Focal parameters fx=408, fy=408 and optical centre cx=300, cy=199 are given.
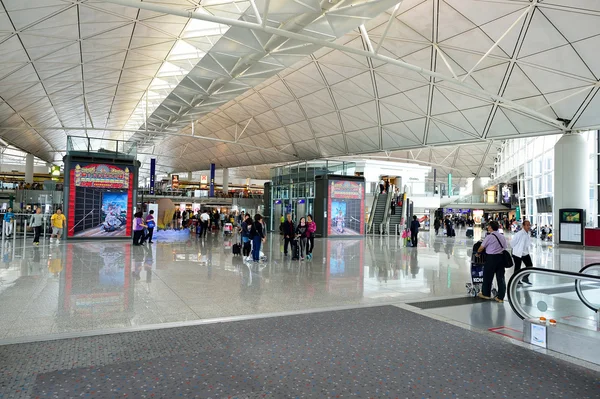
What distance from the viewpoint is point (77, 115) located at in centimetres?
3756

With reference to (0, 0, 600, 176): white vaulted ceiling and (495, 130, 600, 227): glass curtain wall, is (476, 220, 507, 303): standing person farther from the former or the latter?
Answer: (495, 130, 600, 227): glass curtain wall

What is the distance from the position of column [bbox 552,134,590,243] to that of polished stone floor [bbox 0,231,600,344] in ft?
47.8

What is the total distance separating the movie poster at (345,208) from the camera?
30.4 m

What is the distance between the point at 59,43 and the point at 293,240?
1583 cm

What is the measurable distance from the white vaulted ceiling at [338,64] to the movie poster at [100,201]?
6.45 m

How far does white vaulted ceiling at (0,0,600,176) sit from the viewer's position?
58.1ft

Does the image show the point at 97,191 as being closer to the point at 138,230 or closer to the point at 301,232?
the point at 138,230

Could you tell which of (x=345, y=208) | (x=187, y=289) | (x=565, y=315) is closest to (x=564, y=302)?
(x=565, y=315)

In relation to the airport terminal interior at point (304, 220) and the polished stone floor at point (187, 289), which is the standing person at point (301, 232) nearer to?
the airport terminal interior at point (304, 220)

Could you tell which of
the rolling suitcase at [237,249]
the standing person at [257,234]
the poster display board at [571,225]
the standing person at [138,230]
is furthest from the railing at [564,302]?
the poster display board at [571,225]

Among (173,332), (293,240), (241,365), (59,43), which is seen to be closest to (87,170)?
(59,43)

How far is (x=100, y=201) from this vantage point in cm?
2305

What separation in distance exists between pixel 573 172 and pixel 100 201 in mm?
27668

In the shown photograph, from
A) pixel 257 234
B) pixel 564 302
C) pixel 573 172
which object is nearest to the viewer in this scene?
pixel 564 302
